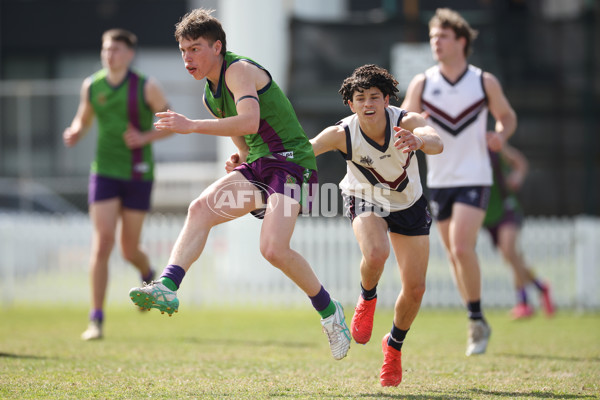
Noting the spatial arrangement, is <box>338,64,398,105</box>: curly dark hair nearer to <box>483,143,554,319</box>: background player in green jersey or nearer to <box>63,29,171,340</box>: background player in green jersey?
<box>63,29,171,340</box>: background player in green jersey

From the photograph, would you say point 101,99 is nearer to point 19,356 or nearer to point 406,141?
point 19,356

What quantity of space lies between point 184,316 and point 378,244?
19.0 feet

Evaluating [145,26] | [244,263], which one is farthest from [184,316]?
[145,26]

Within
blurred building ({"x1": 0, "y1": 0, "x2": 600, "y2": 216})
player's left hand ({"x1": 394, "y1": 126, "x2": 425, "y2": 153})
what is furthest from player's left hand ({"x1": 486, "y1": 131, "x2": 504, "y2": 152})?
blurred building ({"x1": 0, "y1": 0, "x2": 600, "y2": 216})

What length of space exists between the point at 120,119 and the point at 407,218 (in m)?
3.64

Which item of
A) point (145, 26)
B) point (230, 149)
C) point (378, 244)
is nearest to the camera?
point (378, 244)

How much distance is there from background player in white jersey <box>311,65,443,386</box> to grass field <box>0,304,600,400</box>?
0.44 m

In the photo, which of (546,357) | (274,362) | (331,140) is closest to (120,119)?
(274,362)

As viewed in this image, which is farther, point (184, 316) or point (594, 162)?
point (594, 162)

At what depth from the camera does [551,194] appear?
37.1 feet

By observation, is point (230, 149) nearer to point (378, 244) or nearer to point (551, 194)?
point (551, 194)

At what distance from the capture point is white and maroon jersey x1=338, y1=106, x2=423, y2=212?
4738 mm

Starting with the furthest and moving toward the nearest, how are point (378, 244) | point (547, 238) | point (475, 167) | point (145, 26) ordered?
point (145, 26) < point (547, 238) < point (475, 167) < point (378, 244)

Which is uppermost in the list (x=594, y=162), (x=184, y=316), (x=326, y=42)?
(x=326, y=42)
